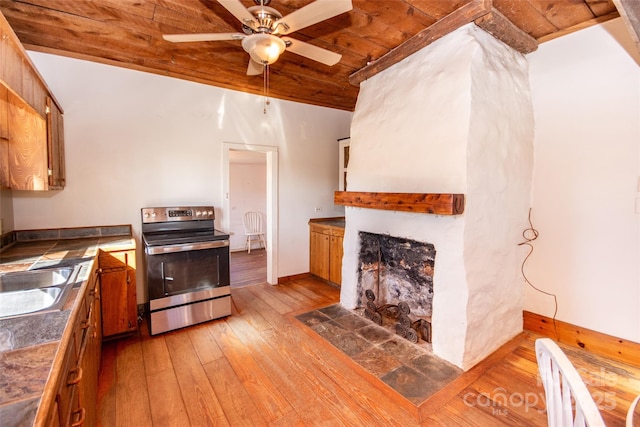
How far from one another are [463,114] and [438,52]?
620 mm

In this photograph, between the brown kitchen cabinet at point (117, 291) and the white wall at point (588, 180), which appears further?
the brown kitchen cabinet at point (117, 291)

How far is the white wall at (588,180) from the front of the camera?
2.17 metres

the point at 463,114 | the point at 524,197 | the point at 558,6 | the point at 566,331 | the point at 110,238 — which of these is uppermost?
the point at 558,6

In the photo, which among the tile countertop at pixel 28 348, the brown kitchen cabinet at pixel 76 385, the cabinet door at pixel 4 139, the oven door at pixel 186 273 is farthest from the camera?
the oven door at pixel 186 273

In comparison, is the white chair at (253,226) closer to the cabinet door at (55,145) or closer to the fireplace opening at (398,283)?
the fireplace opening at (398,283)

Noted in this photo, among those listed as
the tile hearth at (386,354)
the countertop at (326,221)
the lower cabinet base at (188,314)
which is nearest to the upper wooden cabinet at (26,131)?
the lower cabinet base at (188,314)

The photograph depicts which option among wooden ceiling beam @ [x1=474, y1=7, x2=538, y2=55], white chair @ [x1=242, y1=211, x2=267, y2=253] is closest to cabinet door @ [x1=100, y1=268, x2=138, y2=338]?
wooden ceiling beam @ [x1=474, y1=7, x2=538, y2=55]

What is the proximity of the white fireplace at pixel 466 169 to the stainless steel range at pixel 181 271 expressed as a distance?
1721mm

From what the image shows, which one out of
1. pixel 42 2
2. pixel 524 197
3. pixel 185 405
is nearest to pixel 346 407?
pixel 185 405

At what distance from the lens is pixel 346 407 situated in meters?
1.84

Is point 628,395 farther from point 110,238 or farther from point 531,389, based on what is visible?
point 110,238

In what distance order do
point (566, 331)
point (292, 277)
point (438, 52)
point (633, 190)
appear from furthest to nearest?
point (292, 277) → point (566, 331) → point (438, 52) → point (633, 190)

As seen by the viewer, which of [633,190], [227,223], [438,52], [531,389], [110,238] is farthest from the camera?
[227,223]

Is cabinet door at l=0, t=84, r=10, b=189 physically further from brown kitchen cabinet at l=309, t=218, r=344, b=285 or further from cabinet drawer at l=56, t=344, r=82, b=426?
brown kitchen cabinet at l=309, t=218, r=344, b=285
